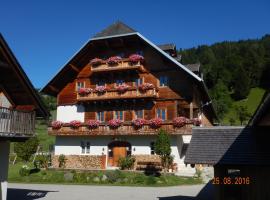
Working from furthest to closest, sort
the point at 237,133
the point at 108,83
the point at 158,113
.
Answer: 1. the point at 108,83
2. the point at 158,113
3. the point at 237,133

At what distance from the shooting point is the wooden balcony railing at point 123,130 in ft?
97.0

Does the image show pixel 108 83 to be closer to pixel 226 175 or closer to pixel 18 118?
pixel 18 118

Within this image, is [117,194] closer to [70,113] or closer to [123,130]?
[123,130]

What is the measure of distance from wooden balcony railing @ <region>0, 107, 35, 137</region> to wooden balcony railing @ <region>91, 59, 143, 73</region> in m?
16.0

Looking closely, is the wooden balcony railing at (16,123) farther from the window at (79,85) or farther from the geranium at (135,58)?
the window at (79,85)

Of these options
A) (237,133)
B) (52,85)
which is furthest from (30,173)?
(237,133)

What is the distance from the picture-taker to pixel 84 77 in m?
35.7

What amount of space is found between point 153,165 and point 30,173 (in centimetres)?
1017

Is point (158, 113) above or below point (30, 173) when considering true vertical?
above

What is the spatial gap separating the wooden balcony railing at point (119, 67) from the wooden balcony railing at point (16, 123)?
15964 mm

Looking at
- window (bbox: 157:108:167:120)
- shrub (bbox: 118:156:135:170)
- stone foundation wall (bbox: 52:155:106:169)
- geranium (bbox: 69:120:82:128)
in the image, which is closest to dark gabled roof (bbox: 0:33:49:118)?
shrub (bbox: 118:156:135:170)

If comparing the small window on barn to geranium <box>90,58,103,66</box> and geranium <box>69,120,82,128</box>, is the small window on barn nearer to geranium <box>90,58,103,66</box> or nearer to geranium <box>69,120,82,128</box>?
geranium <box>90,58,103,66</box>

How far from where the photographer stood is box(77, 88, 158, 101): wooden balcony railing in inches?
1236
